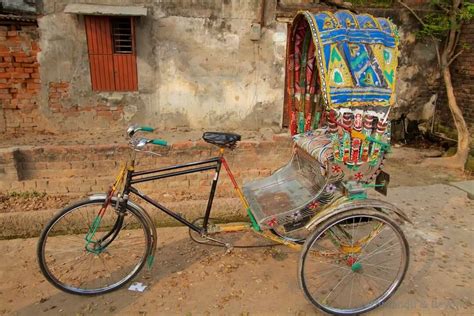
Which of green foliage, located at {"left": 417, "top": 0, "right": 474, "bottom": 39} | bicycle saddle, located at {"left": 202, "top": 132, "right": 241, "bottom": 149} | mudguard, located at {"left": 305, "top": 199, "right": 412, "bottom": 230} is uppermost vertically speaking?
green foliage, located at {"left": 417, "top": 0, "right": 474, "bottom": 39}

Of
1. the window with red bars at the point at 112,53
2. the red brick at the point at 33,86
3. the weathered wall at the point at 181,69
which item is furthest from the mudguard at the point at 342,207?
the red brick at the point at 33,86

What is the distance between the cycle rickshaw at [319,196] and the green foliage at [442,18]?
464 cm

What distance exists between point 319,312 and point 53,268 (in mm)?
2254

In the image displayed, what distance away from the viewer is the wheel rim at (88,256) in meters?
2.84

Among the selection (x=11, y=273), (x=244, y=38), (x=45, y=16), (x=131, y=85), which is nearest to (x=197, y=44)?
(x=244, y=38)

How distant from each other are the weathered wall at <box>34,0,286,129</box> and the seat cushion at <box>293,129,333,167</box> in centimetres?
468

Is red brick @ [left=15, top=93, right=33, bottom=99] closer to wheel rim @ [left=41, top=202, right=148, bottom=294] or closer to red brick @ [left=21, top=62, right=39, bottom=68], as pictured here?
red brick @ [left=21, top=62, right=39, bottom=68]

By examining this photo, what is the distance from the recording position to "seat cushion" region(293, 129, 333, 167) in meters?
2.75

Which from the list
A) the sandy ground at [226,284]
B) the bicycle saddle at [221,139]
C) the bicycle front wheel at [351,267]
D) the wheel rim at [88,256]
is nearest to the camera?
the bicycle front wheel at [351,267]

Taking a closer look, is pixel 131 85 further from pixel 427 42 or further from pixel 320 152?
pixel 427 42

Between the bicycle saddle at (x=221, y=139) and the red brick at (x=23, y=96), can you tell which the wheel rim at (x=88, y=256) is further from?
the red brick at (x=23, y=96)

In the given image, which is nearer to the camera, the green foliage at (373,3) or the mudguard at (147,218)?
the mudguard at (147,218)

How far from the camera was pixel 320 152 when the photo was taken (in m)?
2.83

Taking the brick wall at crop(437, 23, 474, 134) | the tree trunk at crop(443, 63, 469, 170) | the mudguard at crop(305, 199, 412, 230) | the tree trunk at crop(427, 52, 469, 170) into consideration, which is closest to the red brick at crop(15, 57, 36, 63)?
the mudguard at crop(305, 199, 412, 230)
